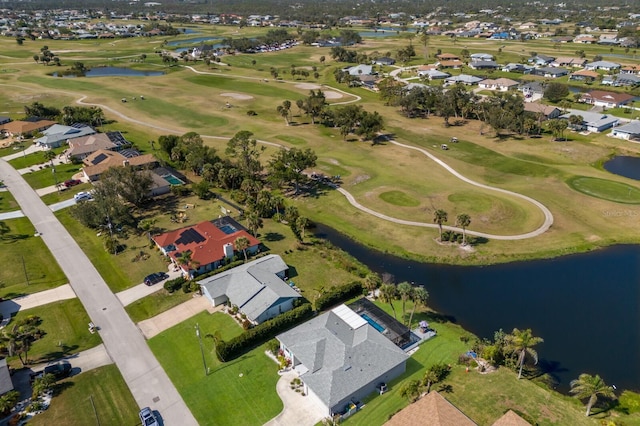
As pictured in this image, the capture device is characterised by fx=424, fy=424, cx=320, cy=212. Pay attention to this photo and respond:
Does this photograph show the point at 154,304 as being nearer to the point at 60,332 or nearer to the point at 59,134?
the point at 60,332

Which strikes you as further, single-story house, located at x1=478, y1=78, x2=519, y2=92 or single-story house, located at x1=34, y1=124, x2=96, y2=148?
single-story house, located at x1=478, y1=78, x2=519, y2=92

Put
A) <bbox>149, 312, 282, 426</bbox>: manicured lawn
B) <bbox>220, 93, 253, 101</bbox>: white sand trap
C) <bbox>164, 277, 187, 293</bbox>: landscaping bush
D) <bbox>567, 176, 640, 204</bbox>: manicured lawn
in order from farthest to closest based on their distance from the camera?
1. <bbox>220, 93, 253, 101</bbox>: white sand trap
2. <bbox>567, 176, 640, 204</bbox>: manicured lawn
3. <bbox>164, 277, 187, 293</bbox>: landscaping bush
4. <bbox>149, 312, 282, 426</bbox>: manicured lawn

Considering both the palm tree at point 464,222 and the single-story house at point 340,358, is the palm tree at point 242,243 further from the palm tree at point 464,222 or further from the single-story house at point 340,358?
the palm tree at point 464,222

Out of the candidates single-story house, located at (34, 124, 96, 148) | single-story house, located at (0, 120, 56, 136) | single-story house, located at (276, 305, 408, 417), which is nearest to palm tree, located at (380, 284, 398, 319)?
single-story house, located at (276, 305, 408, 417)

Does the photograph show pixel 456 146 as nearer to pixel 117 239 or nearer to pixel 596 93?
pixel 596 93

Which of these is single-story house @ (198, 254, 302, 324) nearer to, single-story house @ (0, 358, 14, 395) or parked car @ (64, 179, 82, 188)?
single-story house @ (0, 358, 14, 395)
